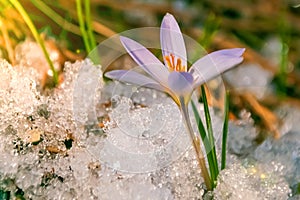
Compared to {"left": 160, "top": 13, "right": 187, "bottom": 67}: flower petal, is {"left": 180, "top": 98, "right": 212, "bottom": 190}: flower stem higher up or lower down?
lower down

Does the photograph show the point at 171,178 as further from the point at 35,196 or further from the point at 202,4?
the point at 202,4

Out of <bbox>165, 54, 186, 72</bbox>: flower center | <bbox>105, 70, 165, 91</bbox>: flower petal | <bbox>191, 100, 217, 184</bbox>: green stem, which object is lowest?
<bbox>191, 100, 217, 184</bbox>: green stem

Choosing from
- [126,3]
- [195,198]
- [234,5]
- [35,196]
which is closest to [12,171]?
[35,196]

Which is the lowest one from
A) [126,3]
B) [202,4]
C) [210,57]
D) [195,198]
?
[202,4]
